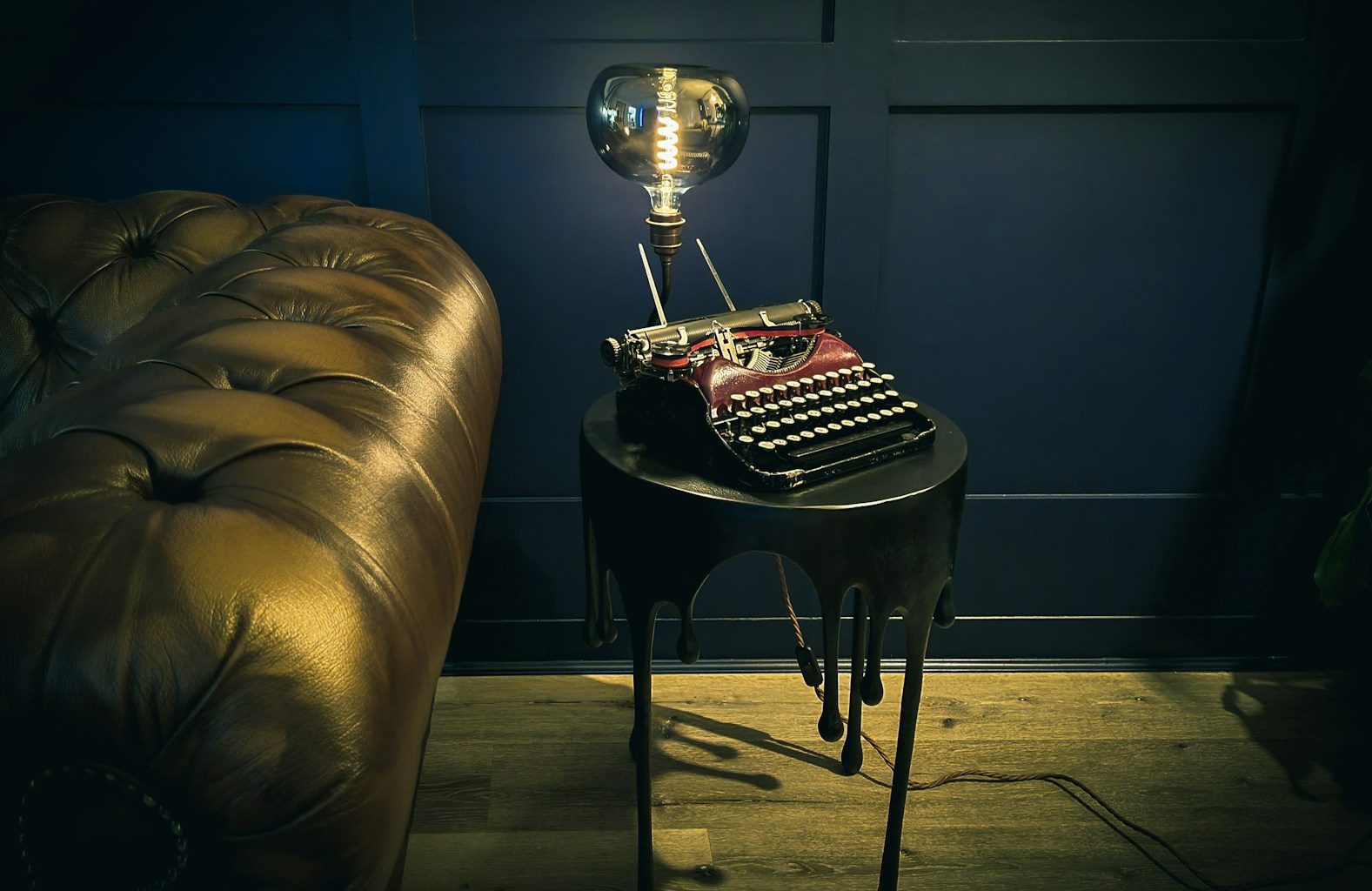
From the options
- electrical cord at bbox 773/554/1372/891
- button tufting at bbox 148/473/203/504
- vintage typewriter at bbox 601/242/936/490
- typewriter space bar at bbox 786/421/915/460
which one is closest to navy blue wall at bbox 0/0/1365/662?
electrical cord at bbox 773/554/1372/891

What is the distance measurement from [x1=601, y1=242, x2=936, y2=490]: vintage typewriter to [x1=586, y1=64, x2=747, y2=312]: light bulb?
233 mm

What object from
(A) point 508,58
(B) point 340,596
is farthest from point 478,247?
(B) point 340,596

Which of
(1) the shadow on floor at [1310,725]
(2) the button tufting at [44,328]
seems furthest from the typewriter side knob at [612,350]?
(1) the shadow on floor at [1310,725]

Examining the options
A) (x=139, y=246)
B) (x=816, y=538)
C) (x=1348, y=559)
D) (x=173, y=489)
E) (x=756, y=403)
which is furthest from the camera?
(x=1348, y=559)

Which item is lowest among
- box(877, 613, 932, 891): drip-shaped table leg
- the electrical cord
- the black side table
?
the electrical cord

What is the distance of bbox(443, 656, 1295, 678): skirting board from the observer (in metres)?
2.16

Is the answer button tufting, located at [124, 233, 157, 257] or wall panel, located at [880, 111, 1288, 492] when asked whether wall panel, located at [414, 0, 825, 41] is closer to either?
wall panel, located at [880, 111, 1288, 492]

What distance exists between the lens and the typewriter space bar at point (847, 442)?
129 cm

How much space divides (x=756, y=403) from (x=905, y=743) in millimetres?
558

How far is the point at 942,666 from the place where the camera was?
218cm

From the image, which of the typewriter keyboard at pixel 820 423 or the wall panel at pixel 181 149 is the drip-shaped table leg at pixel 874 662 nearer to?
the typewriter keyboard at pixel 820 423

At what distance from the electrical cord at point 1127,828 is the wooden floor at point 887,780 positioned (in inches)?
0.7

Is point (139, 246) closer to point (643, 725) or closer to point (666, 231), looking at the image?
point (666, 231)

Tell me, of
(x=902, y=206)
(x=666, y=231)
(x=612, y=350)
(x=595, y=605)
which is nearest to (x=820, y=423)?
(x=612, y=350)
